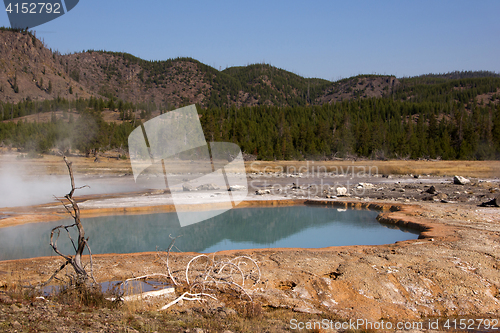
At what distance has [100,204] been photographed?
→ 672 inches

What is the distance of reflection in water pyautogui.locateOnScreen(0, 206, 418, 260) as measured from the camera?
1094 cm

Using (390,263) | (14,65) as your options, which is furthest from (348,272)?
(14,65)

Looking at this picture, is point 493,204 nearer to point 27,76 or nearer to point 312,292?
point 312,292

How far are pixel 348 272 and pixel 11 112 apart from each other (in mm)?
147510

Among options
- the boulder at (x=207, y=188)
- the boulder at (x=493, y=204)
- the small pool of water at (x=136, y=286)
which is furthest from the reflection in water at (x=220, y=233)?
the boulder at (x=207, y=188)

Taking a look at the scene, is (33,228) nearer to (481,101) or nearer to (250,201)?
(250,201)

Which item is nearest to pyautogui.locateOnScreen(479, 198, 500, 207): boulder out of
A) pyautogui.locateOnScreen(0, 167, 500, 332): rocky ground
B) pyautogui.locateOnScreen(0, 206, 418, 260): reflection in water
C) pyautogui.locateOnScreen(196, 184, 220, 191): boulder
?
pyautogui.locateOnScreen(0, 206, 418, 260): reflection in water
